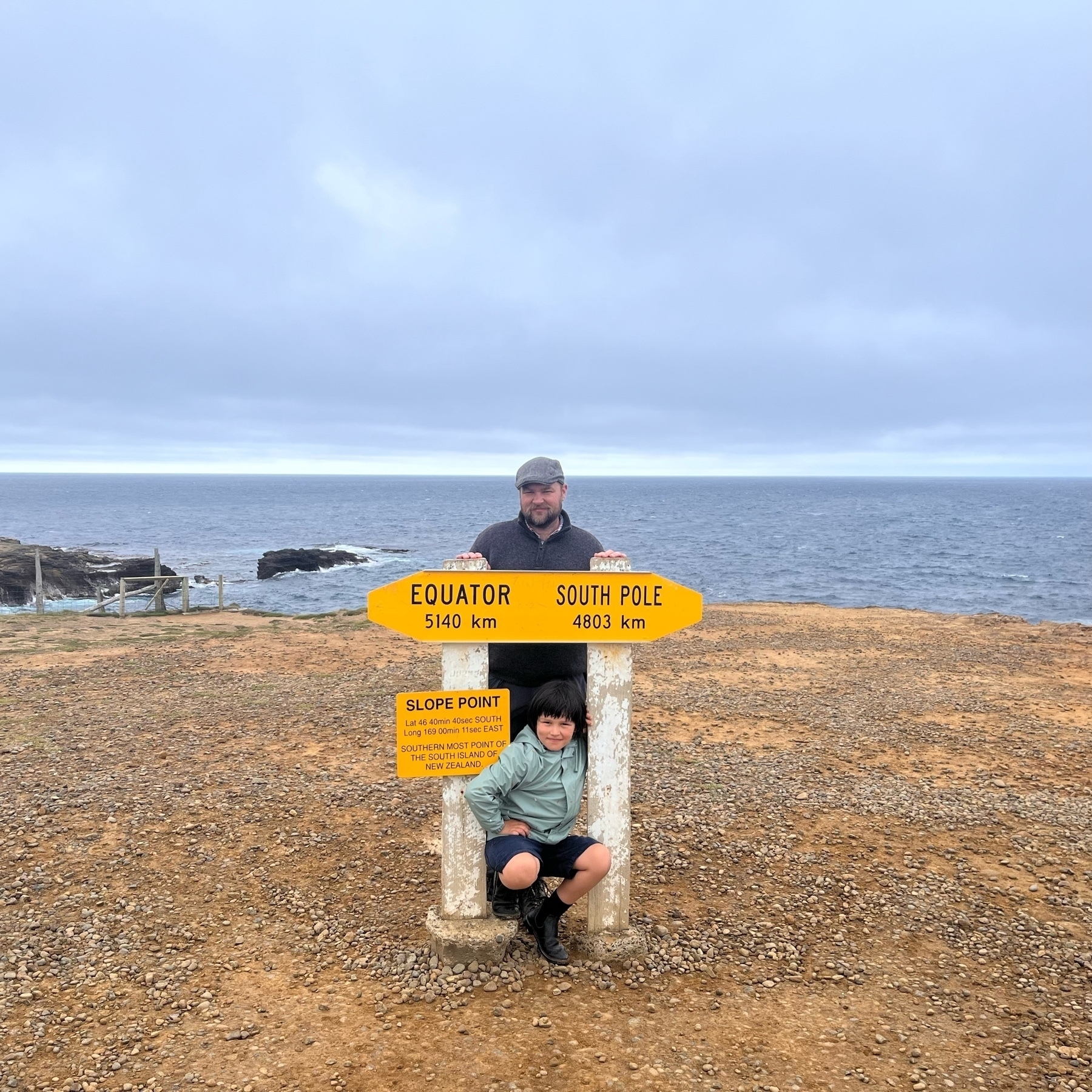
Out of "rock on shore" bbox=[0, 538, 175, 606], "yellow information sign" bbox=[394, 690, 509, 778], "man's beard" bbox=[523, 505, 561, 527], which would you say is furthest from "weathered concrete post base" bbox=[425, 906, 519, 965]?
"rock on shore" bbox=[0, 538, 175, 606]

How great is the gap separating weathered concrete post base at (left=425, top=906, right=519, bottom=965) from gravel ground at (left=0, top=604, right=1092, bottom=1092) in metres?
0.08

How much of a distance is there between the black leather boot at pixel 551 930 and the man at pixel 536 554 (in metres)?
0.98

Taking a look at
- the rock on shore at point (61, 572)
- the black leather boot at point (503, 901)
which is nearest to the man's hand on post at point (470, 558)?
the black leather boot at point (503, 901)

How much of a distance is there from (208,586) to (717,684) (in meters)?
35.0

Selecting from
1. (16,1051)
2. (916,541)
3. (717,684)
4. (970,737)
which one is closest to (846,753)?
(970,737)

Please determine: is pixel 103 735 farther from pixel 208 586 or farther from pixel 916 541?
pixel 916 541

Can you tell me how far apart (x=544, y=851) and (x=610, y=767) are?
1.93 feet

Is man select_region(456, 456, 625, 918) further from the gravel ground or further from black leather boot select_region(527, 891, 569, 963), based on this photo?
the gravel ground

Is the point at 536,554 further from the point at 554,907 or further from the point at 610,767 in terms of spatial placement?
the point at 554,907

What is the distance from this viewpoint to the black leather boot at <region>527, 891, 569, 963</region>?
14.1ft

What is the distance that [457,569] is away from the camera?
4.19 m

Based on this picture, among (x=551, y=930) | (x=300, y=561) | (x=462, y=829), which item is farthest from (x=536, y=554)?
(x=300, y=561)

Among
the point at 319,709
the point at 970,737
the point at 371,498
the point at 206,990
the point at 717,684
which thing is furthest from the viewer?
the point at 371,498

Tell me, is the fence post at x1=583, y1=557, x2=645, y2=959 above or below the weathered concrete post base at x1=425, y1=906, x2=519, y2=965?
above
